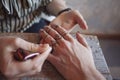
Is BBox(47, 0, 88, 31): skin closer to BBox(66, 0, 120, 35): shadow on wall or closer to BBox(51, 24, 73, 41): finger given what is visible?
BBox(51, 24, 73, 41): finger

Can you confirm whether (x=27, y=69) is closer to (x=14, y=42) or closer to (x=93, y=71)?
(x=14, y=42)

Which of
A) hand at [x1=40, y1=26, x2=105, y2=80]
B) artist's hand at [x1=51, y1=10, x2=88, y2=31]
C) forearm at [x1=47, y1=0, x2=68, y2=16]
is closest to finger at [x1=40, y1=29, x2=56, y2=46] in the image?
hand at [x1=40, y1=26, x2=105, y2=80]

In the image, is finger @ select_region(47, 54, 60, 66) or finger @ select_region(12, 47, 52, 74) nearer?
finger @ select_region(12, 47, 52, 74)

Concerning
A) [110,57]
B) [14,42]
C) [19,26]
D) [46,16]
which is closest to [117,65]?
[110,57]

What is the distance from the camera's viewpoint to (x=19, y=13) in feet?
3.31

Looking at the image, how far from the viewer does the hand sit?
30.3 inches

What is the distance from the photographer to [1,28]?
3.39ft

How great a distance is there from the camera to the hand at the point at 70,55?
0.77 meters

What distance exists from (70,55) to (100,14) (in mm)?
990

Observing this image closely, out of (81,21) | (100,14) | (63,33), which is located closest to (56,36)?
(63,33)

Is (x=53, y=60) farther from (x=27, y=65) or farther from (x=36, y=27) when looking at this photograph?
(x=36, y=27)

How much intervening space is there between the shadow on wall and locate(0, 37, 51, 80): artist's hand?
0.98m

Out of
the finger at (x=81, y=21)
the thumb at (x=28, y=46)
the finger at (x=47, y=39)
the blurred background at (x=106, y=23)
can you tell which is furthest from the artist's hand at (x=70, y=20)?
the blurred background at (x=106, y=23)

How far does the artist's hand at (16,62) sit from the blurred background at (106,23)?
3.20 feet
